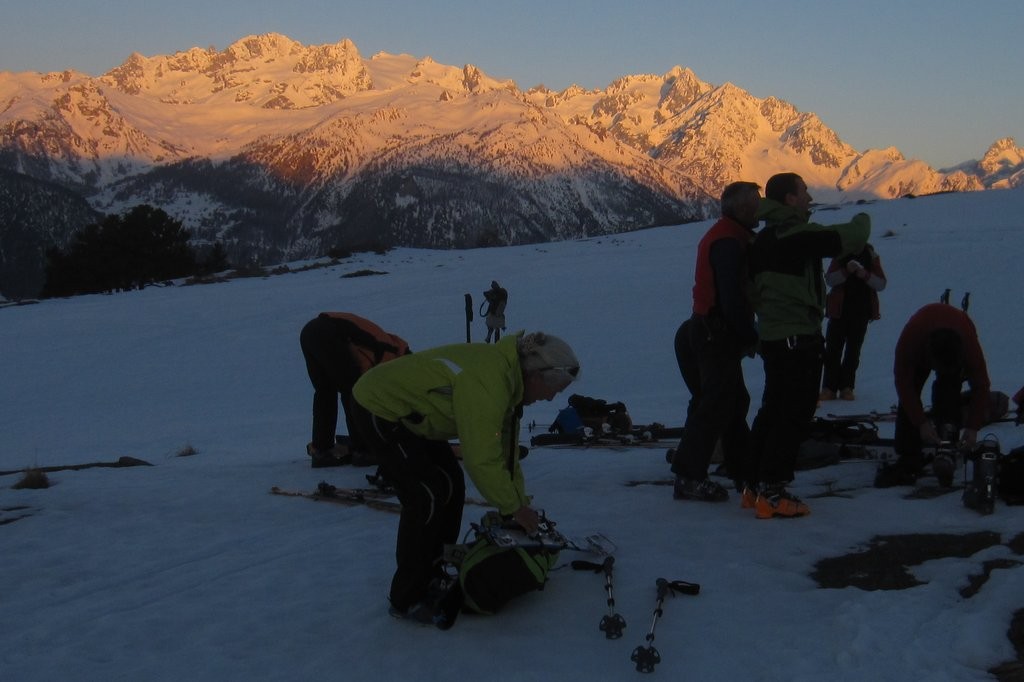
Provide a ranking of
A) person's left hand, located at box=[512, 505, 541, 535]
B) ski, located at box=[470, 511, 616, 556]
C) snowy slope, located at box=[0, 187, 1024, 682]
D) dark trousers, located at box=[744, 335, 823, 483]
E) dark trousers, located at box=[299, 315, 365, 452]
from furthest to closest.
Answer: dark trousers, located at box=[299, 315, 365, 452], dark trousers, located at box=[744, 335, 823, 483], ski, located at box=[470, 511, 616, 556], person's left hand, located at box=[512, 505, 541, 535], snowy slope, located at box=[0, 187, 1024, 682]

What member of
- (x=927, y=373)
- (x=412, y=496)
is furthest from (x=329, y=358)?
(x=927, y=373)

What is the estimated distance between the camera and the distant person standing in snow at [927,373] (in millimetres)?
6637

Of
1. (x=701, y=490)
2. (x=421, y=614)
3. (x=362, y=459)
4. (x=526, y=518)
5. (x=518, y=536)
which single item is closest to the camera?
(x=526, y=518)

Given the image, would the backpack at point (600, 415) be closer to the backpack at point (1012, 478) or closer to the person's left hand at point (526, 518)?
the backpack at point (1012, 478)

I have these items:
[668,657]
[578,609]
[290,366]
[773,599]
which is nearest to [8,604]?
[578,609]

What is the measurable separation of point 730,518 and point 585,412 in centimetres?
498

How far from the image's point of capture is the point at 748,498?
6438 mm

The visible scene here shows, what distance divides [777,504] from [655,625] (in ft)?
6.54

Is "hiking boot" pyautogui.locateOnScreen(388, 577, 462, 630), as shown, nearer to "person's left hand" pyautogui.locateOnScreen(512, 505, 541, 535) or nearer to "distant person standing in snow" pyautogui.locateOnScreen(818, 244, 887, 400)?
"person's left hand" pyautogui.locateOnScreen(512, 505, 541, 535)

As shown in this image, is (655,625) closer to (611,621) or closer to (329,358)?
(611,621)

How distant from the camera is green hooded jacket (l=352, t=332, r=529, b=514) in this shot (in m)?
4.44

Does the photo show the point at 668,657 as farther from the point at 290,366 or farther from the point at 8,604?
the point at 290,366

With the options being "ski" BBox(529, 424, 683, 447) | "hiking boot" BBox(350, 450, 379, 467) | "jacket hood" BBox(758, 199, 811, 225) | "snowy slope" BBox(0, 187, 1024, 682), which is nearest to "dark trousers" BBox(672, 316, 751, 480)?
"snowy slope" BBox(0, 187, 1024, 682)

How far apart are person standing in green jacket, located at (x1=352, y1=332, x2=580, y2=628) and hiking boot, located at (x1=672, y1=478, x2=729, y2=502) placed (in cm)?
213
